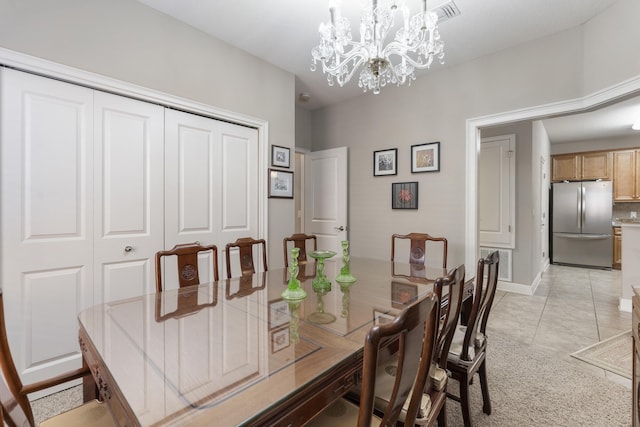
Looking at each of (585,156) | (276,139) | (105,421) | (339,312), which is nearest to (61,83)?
(276,139)

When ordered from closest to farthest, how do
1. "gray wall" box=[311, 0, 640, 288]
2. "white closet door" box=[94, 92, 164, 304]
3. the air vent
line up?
1. "white closet door" box=[94, 92, 164, 304]
2. the air vent
3. "gray wall" box=[311, 0, 640, 288]

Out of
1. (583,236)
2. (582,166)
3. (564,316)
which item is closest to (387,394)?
(564,316)

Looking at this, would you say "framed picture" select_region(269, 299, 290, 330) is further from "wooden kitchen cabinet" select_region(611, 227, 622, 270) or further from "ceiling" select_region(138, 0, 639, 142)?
"wooden kitchen cabinet" select_region(611, 227, 622, 270)

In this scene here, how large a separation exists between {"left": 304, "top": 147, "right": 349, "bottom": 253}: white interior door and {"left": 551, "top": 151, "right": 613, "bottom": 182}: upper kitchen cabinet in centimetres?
546

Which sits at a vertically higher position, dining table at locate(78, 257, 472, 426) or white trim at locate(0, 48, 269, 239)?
Result: white trim at locate(0, 48, 269, 239)

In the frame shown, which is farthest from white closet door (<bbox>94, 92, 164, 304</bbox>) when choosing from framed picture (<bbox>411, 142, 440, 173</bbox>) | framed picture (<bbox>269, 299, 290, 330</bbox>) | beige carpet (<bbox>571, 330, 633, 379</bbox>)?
beige carpet (<bbox>571, 330, 633, 379</bbox>)

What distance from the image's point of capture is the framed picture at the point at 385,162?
3770 mm

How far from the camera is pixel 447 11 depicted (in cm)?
239

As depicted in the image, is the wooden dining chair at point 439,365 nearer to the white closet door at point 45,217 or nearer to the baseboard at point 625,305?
the white closet door at point 45,217

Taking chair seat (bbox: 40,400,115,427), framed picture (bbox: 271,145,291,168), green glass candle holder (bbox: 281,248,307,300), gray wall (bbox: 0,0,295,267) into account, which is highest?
gray wall (bbox: 0,0,295,267)

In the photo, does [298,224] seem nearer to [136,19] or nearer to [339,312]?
[136,19]

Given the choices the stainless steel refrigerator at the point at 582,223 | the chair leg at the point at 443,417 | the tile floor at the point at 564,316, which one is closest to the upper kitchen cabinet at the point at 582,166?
the stainless steel refrigerator at the point at 582,223

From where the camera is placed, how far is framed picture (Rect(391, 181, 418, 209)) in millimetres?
3594

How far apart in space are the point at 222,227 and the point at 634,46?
367 centimetres
